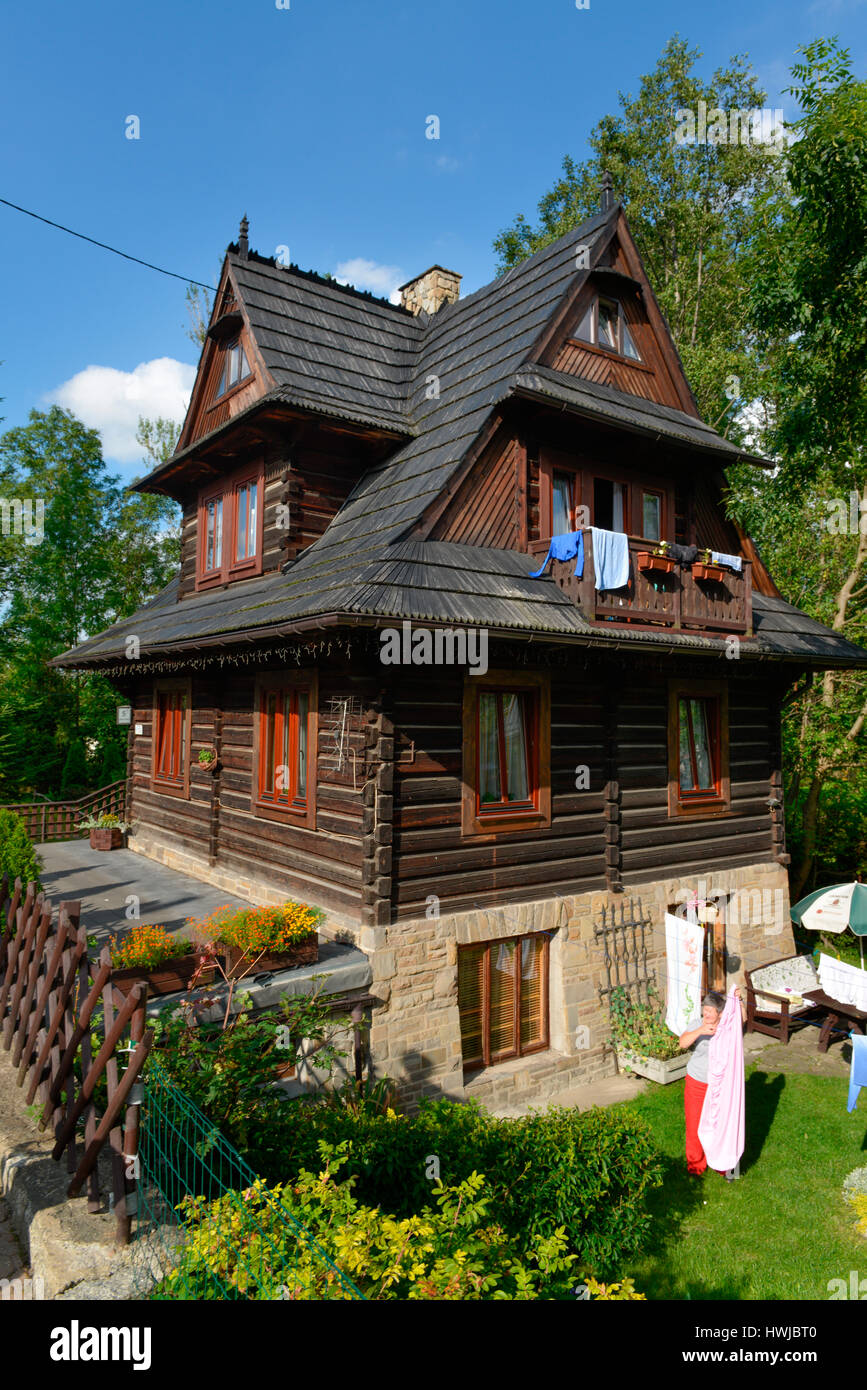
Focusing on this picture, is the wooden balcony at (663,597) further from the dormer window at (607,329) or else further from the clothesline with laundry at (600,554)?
the dormer window at (607,329)

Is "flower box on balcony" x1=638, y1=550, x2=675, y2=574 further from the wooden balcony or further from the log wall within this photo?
the log wall

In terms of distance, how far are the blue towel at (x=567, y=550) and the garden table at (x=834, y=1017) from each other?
6.73 m

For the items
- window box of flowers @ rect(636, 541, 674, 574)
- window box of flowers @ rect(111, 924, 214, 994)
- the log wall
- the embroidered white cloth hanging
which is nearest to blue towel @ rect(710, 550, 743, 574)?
window box of flowers @ rect(636, 541, 674, 574)

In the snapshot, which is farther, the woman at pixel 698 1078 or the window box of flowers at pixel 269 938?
the woman at pixel 698 1078

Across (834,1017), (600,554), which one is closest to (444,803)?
(600,554)

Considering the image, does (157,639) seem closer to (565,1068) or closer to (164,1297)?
(565,1068)

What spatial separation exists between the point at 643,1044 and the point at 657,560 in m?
6.34

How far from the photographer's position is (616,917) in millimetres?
10641

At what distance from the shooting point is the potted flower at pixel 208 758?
39.9ft

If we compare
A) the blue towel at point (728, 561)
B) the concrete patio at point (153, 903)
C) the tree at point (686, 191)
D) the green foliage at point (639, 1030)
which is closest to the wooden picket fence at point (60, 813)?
the concrete patio at point (153, 903)

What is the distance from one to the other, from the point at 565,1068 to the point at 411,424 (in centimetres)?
955

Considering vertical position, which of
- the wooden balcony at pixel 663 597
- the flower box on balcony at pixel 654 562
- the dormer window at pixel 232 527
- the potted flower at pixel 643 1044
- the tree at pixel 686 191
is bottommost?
the potted flower at pixel 643 1044

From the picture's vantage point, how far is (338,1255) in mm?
3352

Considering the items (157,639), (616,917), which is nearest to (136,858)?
(157,639)
